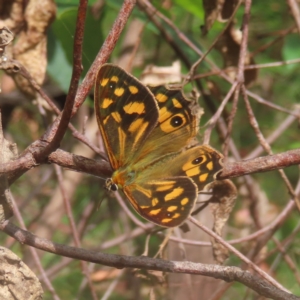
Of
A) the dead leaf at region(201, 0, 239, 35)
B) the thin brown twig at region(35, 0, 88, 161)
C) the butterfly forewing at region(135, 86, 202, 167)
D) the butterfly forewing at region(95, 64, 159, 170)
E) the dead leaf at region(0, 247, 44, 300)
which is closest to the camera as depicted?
the thin brown twig at region(35, 0, 88, 161)

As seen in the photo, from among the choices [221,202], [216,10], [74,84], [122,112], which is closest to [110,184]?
[122,112]

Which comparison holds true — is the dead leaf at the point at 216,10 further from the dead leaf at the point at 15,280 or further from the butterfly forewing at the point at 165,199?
the dead leaf at the point at 15,280

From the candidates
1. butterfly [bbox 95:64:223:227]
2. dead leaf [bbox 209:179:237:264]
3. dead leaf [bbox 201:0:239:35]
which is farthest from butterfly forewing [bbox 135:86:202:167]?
dead leaf [bbox 201:0:239:35]

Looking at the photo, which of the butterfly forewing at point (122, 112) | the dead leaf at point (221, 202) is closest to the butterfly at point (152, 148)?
the butterfly forewing at point (122, 112)

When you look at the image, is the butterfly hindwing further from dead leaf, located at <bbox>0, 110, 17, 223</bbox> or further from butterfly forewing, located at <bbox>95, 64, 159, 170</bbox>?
dead leaf, located at <bbox>0, 110, 17, 223</bbox>

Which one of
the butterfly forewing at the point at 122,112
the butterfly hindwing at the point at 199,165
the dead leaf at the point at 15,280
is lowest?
the dead leaf at the point at 15,280

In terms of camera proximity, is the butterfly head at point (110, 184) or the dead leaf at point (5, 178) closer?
the dead leaf at point (5, 178)

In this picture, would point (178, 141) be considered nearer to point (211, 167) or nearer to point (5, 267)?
point (211, 167)

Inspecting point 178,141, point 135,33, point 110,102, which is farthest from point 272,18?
point 110,102
